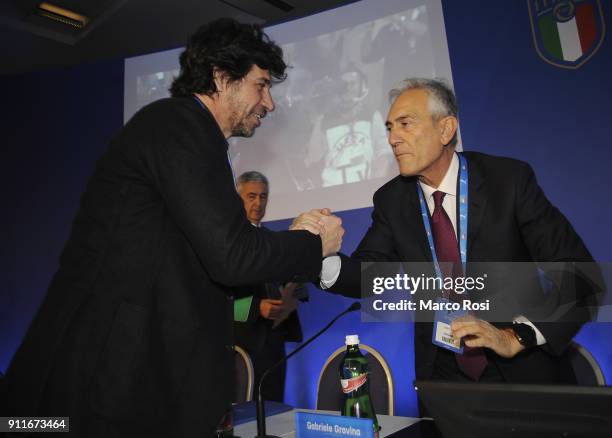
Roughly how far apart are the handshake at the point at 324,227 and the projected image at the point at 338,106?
2.06 metres

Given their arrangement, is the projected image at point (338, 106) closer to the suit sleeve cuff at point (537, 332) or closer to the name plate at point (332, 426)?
the suit sleeve cuff at point (537, 332)

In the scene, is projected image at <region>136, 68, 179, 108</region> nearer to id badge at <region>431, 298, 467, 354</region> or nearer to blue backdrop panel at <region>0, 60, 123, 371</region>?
blue backdrop panel at <region>0, 60, 123, 371</region>

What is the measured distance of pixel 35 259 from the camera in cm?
489

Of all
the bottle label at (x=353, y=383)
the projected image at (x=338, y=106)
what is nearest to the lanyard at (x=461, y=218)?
the bottle label at (x=353, y=383)

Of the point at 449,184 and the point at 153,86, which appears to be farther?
the point at 153,86

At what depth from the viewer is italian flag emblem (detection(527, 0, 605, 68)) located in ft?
10.0

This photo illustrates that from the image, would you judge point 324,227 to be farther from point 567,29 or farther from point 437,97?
point 567,29

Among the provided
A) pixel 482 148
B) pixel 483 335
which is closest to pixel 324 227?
pixel 483 335

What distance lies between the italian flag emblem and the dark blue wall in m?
0.05

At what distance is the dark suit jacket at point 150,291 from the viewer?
1048mm

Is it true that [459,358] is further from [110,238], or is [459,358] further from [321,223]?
[110,238]

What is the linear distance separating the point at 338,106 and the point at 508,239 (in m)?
2.20

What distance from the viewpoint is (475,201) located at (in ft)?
6.49

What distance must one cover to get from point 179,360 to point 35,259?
4.51 metres
